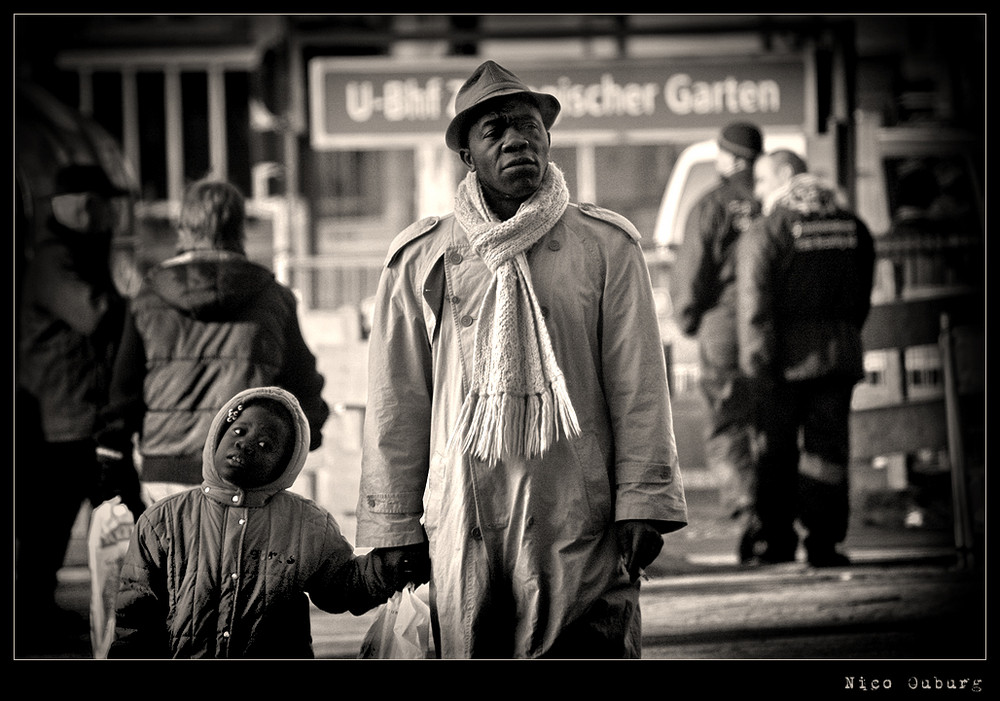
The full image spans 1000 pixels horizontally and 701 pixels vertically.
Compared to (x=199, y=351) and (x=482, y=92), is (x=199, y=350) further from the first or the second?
(x=482, y=92)

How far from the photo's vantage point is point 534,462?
3559 mm

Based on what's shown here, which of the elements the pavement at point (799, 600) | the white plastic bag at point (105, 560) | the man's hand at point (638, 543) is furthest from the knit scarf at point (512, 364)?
the white plastic bag at point (105, 560)

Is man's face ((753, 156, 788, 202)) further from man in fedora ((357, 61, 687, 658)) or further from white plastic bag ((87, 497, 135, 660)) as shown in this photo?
white plastic bag ((87, 497, 135, 660))

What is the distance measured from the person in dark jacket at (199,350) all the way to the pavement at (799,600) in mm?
793

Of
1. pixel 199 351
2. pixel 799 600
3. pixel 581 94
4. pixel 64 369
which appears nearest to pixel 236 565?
pixel 199 351

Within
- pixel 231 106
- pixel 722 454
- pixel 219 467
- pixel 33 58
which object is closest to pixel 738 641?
pixel 722 454

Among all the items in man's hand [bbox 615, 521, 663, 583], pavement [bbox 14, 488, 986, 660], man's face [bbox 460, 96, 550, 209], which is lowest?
pavement [bbox 14, 488, 986, 660]

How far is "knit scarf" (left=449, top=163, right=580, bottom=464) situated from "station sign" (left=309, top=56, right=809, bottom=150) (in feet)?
7.41

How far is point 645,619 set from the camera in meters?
5.04

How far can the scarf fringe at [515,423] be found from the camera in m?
3.54

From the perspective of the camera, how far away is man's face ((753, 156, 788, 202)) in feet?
18.8

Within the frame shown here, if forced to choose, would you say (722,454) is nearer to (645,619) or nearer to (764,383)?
(764,383)

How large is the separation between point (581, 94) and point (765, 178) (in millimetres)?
960

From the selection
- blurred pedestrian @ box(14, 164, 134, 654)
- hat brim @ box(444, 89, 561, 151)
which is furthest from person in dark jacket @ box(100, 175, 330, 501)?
hat brim @ box(444, 89, 561, 151)
